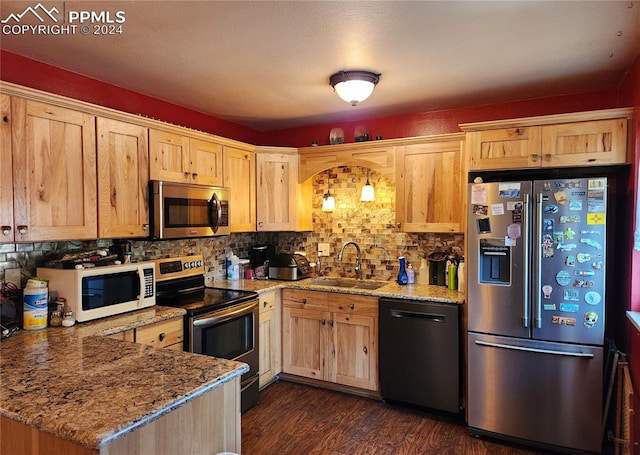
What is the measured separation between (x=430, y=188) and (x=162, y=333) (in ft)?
7.38

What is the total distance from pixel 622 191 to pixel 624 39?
972 mm

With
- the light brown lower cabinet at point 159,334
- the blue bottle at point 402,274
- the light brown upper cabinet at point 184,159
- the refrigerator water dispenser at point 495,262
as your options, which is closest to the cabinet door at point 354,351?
the blue bottle at point 402,274

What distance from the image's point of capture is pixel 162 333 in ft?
7.97

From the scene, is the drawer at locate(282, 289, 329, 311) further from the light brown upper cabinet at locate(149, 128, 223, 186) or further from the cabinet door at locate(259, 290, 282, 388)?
the light brown upper cabinet at locate(149, 128, 223, 186)

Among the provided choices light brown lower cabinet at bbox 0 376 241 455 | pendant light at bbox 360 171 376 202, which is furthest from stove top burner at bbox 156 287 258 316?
pendant light at bbox 360 171 376 202

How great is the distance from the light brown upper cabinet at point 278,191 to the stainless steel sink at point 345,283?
1.80 feet

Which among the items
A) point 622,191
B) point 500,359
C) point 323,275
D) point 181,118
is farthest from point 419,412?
point 181,118

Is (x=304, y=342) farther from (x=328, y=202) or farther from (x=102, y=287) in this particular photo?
(x=102, y=287)

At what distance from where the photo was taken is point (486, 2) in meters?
1.76

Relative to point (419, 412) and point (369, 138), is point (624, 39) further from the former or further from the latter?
point (419, 412)

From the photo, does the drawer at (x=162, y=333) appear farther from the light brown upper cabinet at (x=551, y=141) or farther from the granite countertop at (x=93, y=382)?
the light brown upper cabinet at (x=551, y=141)

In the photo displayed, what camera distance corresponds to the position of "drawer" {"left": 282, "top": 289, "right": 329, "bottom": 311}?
3.39m

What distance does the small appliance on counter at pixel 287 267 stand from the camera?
12.2 feet

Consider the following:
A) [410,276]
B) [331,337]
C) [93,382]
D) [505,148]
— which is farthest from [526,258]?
[93,382]
